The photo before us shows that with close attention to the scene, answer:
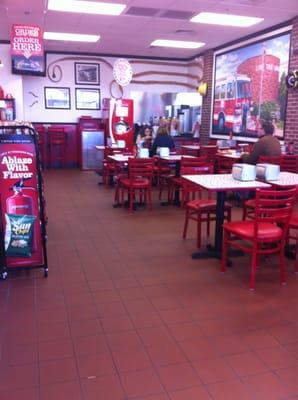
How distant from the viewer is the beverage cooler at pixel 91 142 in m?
10.9

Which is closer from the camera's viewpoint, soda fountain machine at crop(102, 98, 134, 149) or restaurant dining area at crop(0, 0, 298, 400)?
restaurant dining area at crop(0, 0, 298, 400)

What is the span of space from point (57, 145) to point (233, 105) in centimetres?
498

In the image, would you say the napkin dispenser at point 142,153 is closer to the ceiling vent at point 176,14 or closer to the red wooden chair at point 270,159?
the red wooden chair at point 270,159

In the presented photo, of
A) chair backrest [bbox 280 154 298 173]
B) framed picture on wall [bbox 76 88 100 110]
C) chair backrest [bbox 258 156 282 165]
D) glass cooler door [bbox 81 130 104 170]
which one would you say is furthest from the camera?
framed picture on wall [bbox 76 88 100 110]

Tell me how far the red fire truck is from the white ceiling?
0.97m

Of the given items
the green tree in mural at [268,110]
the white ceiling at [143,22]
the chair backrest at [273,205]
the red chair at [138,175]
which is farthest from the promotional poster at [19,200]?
the green tree in mural at [268,110]

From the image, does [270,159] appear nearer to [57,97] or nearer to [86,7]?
[86,7]

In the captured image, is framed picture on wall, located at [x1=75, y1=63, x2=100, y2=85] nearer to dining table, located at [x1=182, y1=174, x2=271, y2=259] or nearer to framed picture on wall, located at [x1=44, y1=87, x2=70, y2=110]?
framed picture on wall, located at [x1=44, y1=87, x2=70, y2=110]

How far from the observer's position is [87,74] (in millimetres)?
11547

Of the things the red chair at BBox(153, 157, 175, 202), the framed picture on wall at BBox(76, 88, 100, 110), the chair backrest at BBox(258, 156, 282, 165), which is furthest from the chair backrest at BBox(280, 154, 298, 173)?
the framed picture on wall at BBox(76, 88, 100, 110)

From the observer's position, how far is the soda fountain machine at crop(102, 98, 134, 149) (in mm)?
10219

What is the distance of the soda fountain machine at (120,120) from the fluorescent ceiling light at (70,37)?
1.54 meters

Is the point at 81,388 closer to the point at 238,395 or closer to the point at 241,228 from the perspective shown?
the point at 238,395

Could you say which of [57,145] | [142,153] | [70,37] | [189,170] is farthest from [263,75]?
[57,145]
